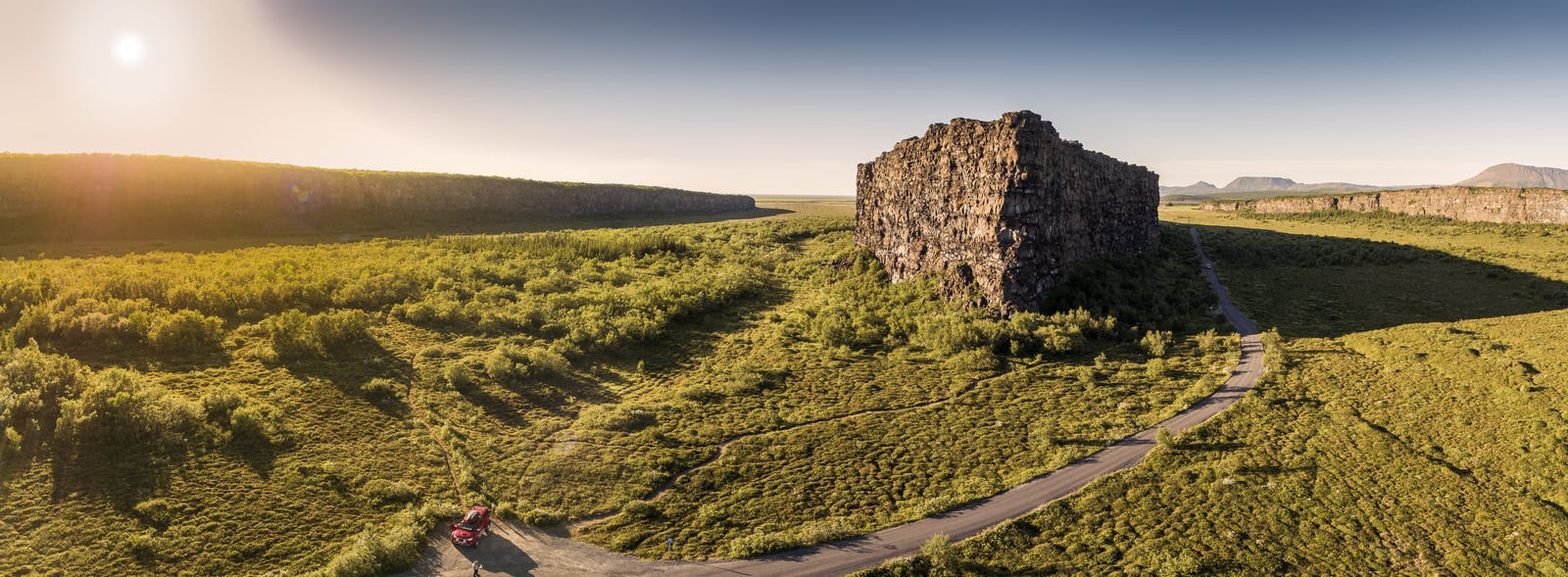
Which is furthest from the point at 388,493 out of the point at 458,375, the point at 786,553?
the point at 786,553

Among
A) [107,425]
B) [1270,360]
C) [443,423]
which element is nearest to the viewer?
[107,425]

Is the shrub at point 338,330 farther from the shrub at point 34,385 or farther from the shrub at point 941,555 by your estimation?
the shrub at point 941,555

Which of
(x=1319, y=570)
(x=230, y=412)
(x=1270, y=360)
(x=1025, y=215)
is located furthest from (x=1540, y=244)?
(x=230, y=412)

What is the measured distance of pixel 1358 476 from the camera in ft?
85.8

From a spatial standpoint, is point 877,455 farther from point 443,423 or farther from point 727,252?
point 727,252

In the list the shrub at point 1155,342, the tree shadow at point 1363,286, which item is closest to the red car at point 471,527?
the shrub at point 1155,342

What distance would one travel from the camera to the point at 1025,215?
153 ft

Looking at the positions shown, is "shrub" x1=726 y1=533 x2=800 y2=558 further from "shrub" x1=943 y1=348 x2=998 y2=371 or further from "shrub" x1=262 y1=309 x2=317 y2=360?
"shrub" x1=262 y1=309 x2=317 y2=360

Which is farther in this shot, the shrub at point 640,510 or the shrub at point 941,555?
the shrub at point 640,510

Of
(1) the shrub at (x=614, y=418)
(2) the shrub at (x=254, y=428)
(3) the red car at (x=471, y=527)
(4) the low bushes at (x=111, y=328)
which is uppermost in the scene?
(4) the low bushes at (x=111, y=328)

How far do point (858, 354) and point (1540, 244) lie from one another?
342 ft

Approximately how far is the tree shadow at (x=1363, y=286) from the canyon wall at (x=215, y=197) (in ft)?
412

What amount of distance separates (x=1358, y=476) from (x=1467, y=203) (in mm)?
137680

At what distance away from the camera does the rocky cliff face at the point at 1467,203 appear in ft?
317
